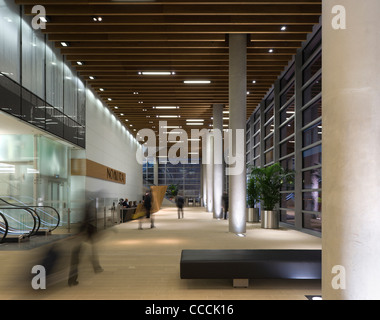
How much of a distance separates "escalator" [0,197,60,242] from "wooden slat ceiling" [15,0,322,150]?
235 inches

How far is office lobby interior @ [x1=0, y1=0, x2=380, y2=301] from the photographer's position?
312cm

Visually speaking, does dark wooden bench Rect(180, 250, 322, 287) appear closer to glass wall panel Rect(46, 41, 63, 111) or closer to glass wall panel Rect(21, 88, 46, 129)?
glass wall panel Rect(21, 88, 46, 129)

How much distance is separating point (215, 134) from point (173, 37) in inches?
331

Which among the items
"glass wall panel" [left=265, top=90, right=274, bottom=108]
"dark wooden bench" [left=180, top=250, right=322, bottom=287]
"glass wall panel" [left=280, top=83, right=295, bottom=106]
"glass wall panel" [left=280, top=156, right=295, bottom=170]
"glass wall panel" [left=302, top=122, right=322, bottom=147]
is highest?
"glass wall panel" [left=265, top=90, right=274, bottom=108]

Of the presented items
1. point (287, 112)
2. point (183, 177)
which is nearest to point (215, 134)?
point (287, 112)

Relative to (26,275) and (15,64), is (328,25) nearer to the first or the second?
(26,275)

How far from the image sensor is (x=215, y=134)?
62.5 ft

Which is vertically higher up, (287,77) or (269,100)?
(287,77)

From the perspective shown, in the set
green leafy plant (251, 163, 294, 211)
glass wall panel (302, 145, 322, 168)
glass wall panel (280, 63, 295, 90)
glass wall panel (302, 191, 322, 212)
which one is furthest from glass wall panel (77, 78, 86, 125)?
glass wall panel (302, 191, 322, 212)

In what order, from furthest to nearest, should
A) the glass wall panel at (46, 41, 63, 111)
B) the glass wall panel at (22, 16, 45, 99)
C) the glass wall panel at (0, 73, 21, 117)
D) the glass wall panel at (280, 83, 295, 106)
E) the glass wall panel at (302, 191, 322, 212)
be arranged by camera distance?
the glass wall panel at (280, 83, 295, 106) < the glass wall panel at (46, 41, 63, 111) < the glass wall panel at (302, 191, 322, 212) < the glass wall panel at (22, 16, 45, 99) < the glass wall panel at (0, 73, 21, 117)

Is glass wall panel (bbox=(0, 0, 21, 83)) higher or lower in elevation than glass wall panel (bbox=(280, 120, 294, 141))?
higher

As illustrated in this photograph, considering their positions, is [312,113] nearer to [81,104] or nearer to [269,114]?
[269,114]

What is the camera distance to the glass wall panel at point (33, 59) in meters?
11.1
